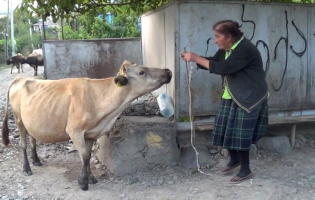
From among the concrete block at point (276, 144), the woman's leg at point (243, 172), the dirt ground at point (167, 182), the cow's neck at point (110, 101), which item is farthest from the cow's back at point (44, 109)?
the concrete block at point (276, 144)

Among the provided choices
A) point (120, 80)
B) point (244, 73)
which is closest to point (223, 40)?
point (244, 73)

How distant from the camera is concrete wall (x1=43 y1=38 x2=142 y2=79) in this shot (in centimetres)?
847

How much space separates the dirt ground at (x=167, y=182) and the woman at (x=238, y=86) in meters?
0.38

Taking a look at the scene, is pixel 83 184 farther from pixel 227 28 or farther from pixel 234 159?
pixel 227 28

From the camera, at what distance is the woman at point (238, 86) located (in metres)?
4.25

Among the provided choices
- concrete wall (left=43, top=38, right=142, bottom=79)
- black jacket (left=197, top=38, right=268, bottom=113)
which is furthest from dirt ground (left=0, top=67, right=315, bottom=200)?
concrete wall (left=43, top=38, right=142, bottom=79)

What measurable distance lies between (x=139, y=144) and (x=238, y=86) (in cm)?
155

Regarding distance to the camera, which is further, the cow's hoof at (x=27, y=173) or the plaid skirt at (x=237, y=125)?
the cow's hoof at (x=27, y=173)

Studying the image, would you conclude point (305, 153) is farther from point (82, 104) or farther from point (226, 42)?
point (82, 104)

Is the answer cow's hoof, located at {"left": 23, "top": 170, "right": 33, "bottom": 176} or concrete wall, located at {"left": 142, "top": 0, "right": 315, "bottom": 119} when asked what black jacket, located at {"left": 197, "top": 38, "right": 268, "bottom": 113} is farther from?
cow's hoof, located at {"left": 23, "top": 170, "right": 33, "bottom": 176}

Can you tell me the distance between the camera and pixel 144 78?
4648 mm

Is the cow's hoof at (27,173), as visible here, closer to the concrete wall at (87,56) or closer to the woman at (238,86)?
the woman at (238,86)

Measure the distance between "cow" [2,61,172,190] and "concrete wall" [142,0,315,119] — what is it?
0.85 meters

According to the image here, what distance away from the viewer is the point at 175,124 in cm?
530
